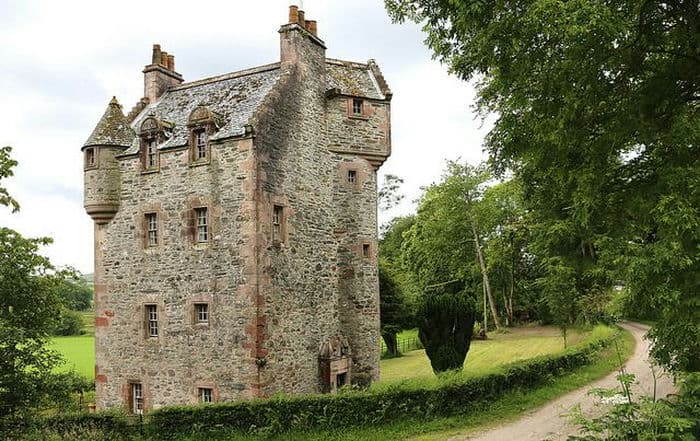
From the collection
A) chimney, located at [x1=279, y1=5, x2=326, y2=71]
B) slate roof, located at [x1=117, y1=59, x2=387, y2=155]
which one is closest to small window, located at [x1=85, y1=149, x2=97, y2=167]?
slate roof, located at [x1=117, y1=59, x2=387, y2=155]

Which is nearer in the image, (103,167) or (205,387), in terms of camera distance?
(205,387)

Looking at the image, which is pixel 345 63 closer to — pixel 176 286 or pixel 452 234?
pixel 176 286

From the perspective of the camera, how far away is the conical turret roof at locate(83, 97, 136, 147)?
23.0 m

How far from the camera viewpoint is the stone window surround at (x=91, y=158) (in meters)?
22.9

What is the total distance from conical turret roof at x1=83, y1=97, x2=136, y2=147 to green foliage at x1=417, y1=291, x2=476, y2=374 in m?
13.5

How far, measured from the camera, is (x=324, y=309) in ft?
73.5

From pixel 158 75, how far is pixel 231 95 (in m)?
4.91

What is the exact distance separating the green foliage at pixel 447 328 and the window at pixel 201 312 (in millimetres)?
7723

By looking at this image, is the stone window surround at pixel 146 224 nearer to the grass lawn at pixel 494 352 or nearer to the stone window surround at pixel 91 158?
the stone window surround at pixel 91 158

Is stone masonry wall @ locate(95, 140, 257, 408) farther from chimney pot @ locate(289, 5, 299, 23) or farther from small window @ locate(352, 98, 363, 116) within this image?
small window @ locate(352, 98, 363, 116)

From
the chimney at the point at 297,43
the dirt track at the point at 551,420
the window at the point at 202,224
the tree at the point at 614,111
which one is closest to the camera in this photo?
the tree at the point at 614,111

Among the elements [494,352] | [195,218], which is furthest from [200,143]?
[494,352]

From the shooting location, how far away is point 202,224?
20.8 metres

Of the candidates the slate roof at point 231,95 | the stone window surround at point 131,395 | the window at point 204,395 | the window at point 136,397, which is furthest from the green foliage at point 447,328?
the window at point 136,397
